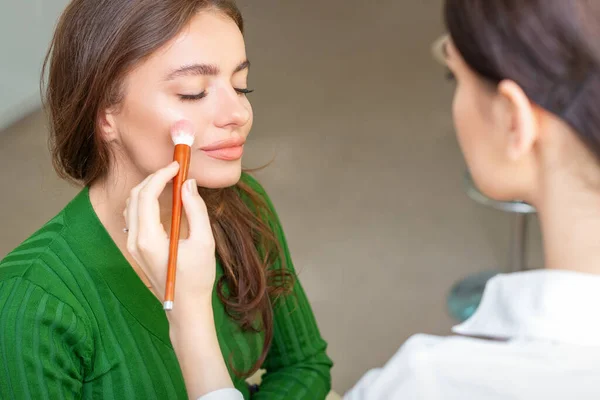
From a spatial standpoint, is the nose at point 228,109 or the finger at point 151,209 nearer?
the finger at point 151,209

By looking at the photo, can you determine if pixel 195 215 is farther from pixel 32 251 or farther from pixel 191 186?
pixel 32 251

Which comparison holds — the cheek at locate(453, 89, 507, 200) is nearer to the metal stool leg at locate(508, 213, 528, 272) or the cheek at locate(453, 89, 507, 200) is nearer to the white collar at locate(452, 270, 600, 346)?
the white collar at locate(452, 270, 600, 346)

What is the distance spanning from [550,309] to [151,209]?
47 cm

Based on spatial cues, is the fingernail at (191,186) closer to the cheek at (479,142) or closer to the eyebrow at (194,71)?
the eyebrow at (194,71)

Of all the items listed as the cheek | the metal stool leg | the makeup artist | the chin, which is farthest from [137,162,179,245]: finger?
the metal stool leg

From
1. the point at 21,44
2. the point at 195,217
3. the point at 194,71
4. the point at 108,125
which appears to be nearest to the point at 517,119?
the point at 195,217

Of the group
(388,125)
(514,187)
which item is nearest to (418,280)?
(388,125)

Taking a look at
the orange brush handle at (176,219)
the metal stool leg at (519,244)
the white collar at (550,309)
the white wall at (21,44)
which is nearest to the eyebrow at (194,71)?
the orange brush handle at (176,219)

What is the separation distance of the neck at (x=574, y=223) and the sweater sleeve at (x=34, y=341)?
0.63 meters

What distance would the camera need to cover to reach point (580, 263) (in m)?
0.63

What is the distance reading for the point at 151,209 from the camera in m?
0.88

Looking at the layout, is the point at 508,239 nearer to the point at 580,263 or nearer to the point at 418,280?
the point at 418,280

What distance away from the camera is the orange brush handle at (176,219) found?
834mm

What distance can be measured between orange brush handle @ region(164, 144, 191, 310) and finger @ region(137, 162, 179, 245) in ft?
0.06
